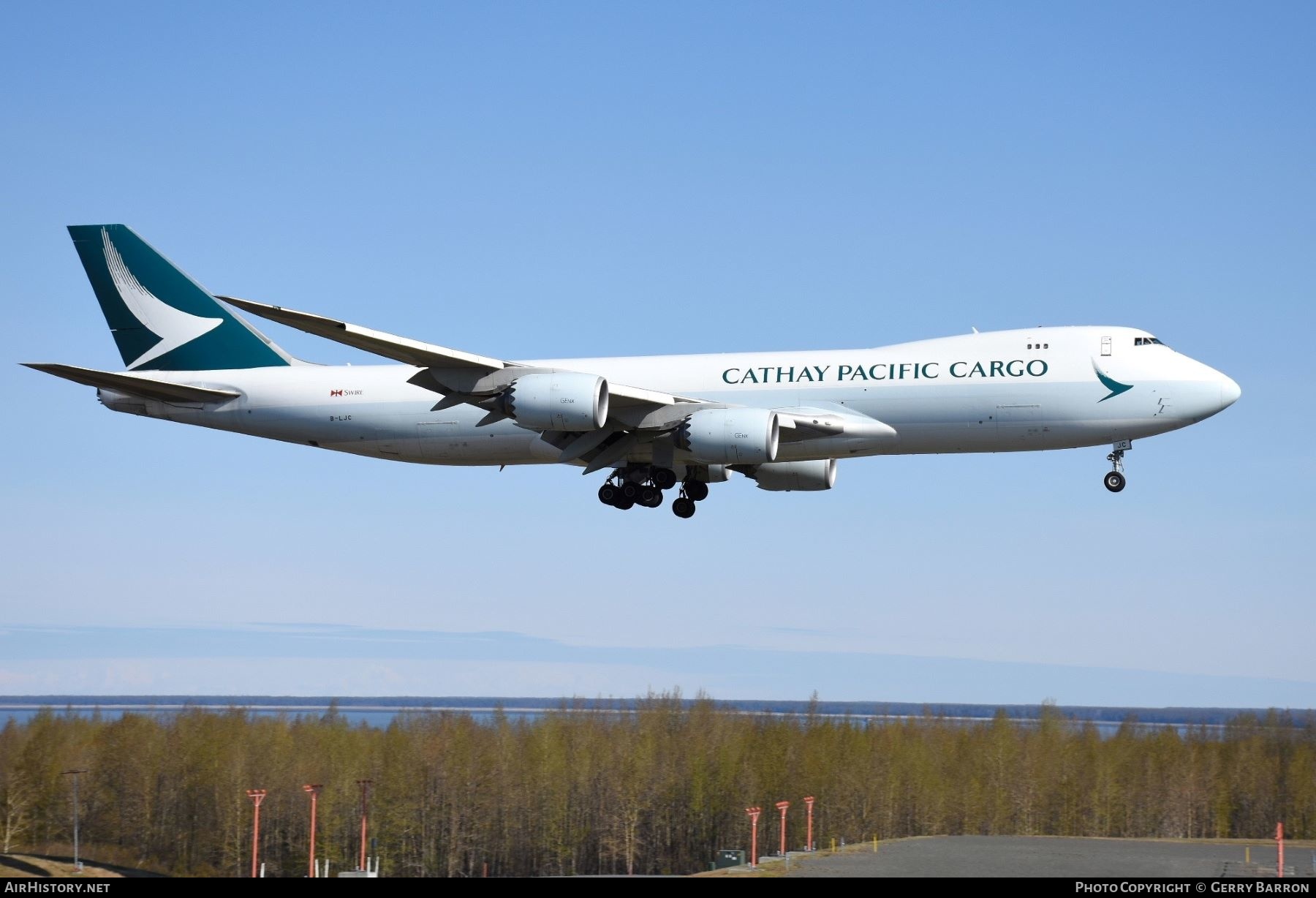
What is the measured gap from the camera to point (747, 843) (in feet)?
352

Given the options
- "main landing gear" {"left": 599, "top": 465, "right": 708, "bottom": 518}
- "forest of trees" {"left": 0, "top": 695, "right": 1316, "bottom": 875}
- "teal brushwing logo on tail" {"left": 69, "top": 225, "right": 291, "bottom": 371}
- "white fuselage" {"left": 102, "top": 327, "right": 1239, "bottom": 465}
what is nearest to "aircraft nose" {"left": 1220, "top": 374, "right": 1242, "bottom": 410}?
"white fuselage" {"left": 102, "top": 327, "right": 1239, "bottom": 465}

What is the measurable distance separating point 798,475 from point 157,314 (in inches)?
905

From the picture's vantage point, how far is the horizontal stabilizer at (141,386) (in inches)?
1718

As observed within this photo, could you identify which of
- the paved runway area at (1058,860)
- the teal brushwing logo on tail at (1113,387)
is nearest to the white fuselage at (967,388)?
the teal brushwing logo on tail at (1113,387)

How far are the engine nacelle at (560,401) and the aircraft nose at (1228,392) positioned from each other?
55.7 ft

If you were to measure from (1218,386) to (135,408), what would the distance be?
3365 cm

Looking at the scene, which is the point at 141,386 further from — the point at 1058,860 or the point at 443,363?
the point at 1058,860

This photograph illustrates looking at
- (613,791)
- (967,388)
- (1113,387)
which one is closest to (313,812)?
(967,388)

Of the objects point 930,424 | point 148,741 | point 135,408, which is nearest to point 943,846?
point 930,424

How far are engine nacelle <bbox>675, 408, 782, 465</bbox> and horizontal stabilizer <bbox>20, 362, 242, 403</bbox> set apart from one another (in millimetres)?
16796

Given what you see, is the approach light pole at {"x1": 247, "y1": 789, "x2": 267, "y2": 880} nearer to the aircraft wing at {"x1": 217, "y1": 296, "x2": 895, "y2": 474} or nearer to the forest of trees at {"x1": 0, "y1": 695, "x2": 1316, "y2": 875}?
the forest of trees at {"x1": 0, "y1": 695, "x2": 1316, "y2": 875}

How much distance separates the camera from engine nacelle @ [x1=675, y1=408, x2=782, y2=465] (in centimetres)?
3938

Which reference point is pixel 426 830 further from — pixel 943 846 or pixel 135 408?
pixel 135 408
